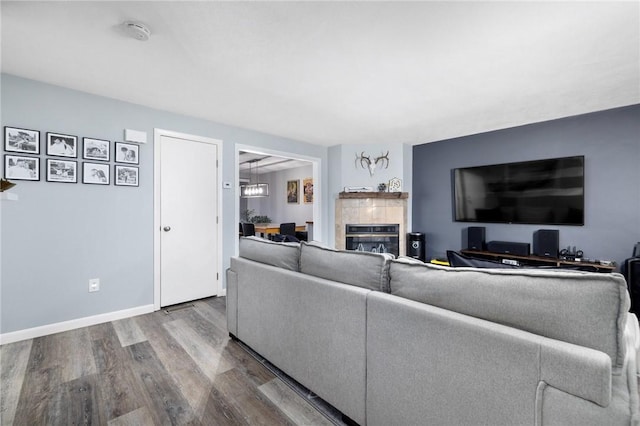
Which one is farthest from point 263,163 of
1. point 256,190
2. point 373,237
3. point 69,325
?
point 69,325

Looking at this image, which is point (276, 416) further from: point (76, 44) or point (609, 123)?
point (609, 123)

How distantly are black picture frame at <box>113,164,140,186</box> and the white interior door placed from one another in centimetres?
25

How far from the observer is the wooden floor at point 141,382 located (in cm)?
158

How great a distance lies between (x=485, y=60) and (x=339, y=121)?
73.9 inches

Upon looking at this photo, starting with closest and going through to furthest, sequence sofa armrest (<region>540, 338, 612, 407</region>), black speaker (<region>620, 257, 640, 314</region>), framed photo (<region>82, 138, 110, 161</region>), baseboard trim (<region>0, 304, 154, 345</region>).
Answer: sofa armrest (<region>540, 338, 612, 407</region>) → baseboard trim (<region>0, 304, 154, 345</region>) → framed photo (<region>82, 138, 110, 161</region>) → black speaker (<region>620, 257, 640, 314</region>)

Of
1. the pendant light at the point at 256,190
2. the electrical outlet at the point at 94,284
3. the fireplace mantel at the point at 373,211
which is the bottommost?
the electrical outlet at the point at 94,284

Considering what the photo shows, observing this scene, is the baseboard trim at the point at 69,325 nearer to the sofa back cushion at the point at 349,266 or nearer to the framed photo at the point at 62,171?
the framed photo at the point at 62,171

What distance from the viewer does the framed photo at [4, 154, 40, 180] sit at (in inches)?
97.4

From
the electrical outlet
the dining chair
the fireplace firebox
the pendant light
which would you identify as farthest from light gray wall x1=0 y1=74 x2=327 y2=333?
the pendant light

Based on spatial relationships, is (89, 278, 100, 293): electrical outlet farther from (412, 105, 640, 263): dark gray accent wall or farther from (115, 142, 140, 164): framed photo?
(412, 105, 640, 263): dark gray accent wall

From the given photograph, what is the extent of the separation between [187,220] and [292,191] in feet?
16.2

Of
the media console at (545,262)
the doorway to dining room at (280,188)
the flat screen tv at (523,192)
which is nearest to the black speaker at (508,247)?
the media console at (545,262)

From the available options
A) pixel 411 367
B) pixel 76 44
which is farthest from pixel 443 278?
pixel 76 44

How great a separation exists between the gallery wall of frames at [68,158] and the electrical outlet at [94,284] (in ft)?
3.16
